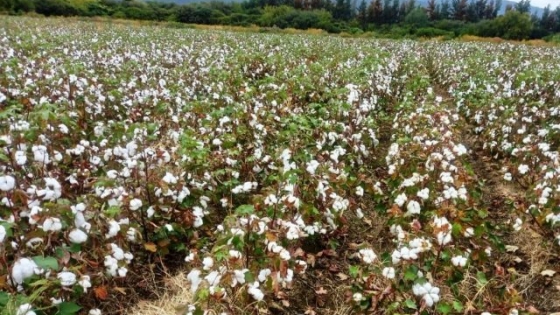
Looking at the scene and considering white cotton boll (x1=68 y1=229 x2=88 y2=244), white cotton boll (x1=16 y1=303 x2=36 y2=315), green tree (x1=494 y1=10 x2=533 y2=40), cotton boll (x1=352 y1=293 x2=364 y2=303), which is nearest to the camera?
white cotton boll (x1=16 y1=303 x2=36 y2=315)

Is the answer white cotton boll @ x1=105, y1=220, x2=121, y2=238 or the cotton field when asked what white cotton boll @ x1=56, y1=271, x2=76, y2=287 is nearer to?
the cotton field

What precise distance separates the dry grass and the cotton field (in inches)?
4.4

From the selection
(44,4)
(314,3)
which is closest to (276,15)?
(314,3)

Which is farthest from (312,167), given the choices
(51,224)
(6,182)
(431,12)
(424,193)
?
(431,12)

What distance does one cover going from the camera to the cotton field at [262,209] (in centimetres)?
257

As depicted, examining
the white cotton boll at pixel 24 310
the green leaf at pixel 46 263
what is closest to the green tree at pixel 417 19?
the green leaf at pixel 46 263

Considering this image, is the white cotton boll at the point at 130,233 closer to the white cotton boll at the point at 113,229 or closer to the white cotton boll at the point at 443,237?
the white cotton boll at the point at 113,229

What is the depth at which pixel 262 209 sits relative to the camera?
337cm

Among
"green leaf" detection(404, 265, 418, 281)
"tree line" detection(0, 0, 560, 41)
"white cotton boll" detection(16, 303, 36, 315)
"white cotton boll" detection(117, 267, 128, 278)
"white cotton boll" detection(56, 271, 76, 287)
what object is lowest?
"white cotton boll" detection(117, 267, 128, 278)

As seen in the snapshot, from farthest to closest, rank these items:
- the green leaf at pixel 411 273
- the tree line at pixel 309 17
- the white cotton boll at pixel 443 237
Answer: the tree line at pixel 309 17, the white cotton boll at pixel 443 237, the green leaf at pixel 411 273

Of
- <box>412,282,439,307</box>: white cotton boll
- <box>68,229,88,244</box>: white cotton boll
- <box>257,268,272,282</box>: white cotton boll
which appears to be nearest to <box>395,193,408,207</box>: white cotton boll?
<box>412,282,439,307</box>: white cotton boll

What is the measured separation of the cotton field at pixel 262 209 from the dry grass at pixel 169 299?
0.11m

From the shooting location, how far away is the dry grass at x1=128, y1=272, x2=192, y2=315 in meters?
3.15

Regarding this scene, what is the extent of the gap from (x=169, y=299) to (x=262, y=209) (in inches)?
39.2
